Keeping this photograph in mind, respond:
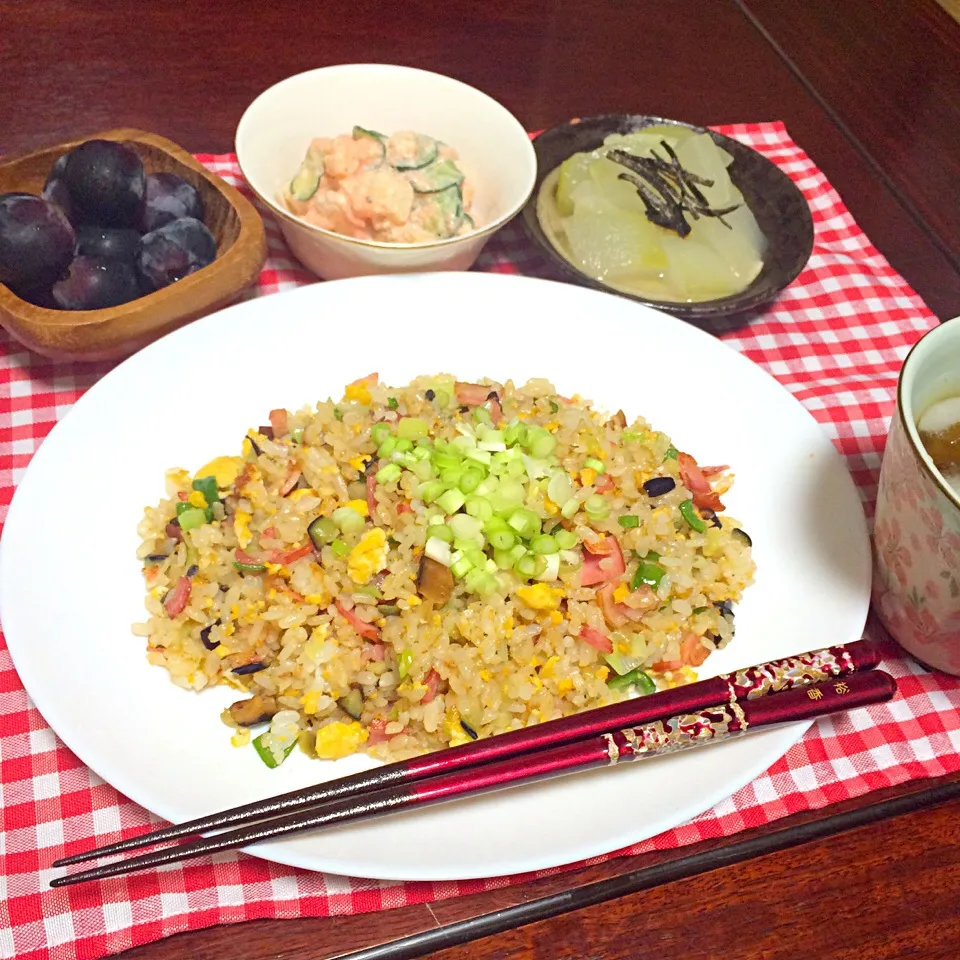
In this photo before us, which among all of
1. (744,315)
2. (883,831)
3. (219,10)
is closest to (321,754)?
(883,831)

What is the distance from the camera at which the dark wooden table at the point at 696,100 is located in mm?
1192

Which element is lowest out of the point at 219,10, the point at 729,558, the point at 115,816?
the point at 115,816

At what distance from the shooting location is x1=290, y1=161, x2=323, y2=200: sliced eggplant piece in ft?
6.33

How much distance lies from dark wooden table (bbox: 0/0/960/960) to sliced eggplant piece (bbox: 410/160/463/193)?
617 millimetres

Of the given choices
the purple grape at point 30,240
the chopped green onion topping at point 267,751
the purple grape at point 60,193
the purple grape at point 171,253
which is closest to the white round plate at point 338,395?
the chopped green onion topping at point 267,751

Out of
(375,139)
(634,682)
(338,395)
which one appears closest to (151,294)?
(338,395)

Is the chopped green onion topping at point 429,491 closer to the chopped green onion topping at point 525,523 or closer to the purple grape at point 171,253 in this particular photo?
the chopped green onion topping at point 525,523

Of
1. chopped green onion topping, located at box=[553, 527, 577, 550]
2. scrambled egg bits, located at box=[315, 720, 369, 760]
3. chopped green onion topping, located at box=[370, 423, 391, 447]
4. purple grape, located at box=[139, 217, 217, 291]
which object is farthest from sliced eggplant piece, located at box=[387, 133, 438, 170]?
scrambled egg bits, located at box=[315, 720, 369, 760]

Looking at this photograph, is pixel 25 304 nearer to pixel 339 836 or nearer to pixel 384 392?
pixel 384 392

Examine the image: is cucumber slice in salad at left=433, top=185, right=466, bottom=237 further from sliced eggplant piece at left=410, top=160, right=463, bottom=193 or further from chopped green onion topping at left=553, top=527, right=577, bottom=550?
chopped green onion topping at left=553, top=527, right=577, bottom=550

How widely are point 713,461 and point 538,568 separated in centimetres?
48

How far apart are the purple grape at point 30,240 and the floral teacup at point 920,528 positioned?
1.43 m

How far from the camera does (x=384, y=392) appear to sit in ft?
5.55

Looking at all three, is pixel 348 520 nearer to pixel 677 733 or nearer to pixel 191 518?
pixel 191 518
